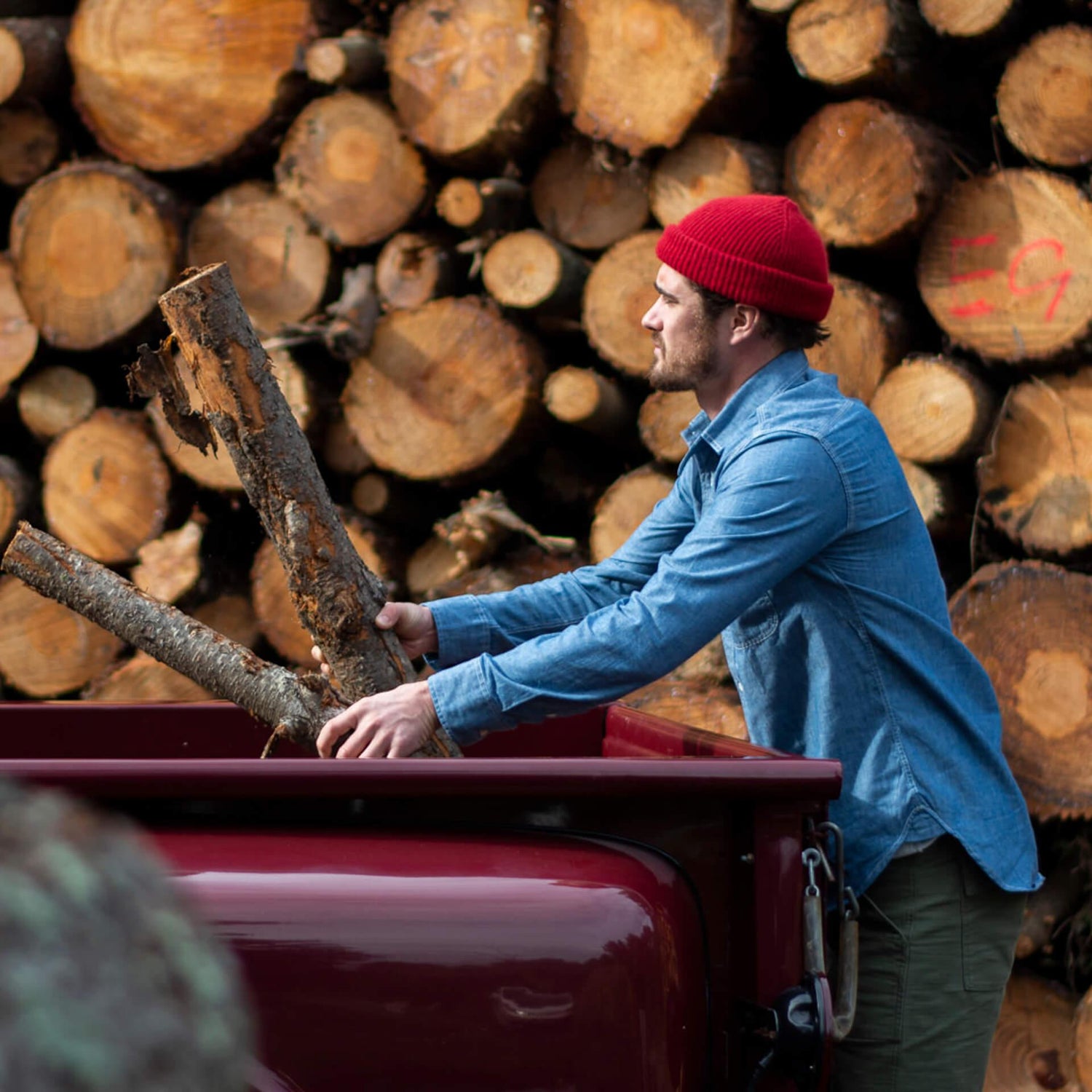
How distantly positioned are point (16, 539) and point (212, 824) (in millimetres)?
1045

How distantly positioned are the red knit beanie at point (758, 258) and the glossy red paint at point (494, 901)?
0.86 m

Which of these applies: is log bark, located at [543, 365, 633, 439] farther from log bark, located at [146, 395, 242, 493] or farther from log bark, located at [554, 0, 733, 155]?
log bark, located at [146, 395, 242, 493]

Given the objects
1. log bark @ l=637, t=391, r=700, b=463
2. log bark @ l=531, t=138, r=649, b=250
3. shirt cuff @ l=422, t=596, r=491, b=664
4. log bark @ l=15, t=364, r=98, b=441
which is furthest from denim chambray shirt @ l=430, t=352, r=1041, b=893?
log bark @ l=15, t=364, r=98, b=441

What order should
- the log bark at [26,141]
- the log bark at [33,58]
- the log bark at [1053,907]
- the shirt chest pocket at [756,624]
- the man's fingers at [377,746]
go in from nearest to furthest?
the man's fingers at [377,746] → the shirt chest pocket at [756,624] → the log bark at [1053,907] → the log bark at [33,58] → the log bark at [26,141]

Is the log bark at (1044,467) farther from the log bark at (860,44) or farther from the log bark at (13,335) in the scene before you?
the log bark at (13,335)

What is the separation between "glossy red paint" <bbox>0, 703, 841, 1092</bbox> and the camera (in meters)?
1.29

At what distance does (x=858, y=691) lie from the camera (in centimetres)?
184

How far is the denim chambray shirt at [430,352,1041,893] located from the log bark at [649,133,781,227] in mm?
1591

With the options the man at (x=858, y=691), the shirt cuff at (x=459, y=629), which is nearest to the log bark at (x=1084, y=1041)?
the man at (x=858, y=691)

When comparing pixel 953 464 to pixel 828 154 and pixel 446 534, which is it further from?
pixel 446 534

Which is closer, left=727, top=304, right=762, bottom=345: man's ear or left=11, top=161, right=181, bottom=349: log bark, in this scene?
left=727, top=304, right=762, bottom=345: man's ear

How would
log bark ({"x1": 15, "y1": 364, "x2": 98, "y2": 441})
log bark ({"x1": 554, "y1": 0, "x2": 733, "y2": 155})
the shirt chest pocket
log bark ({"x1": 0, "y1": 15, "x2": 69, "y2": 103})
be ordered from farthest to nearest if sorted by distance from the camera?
log bark ({"x1": 15, "y1": 364, "x2": 98, "y2": 441}) → log bark ({"x1": 0, "y1": 15, "x2": 69, "y2": 103}) → log bark ({"x1": 554, "y1": 0, "x2": 733, "y2": 155}) → the shirt chest pocket

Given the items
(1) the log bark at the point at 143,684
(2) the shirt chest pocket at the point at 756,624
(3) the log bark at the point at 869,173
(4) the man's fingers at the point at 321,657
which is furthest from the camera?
(1) the log bark at the point at 143,684

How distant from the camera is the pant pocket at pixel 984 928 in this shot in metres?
1.81
